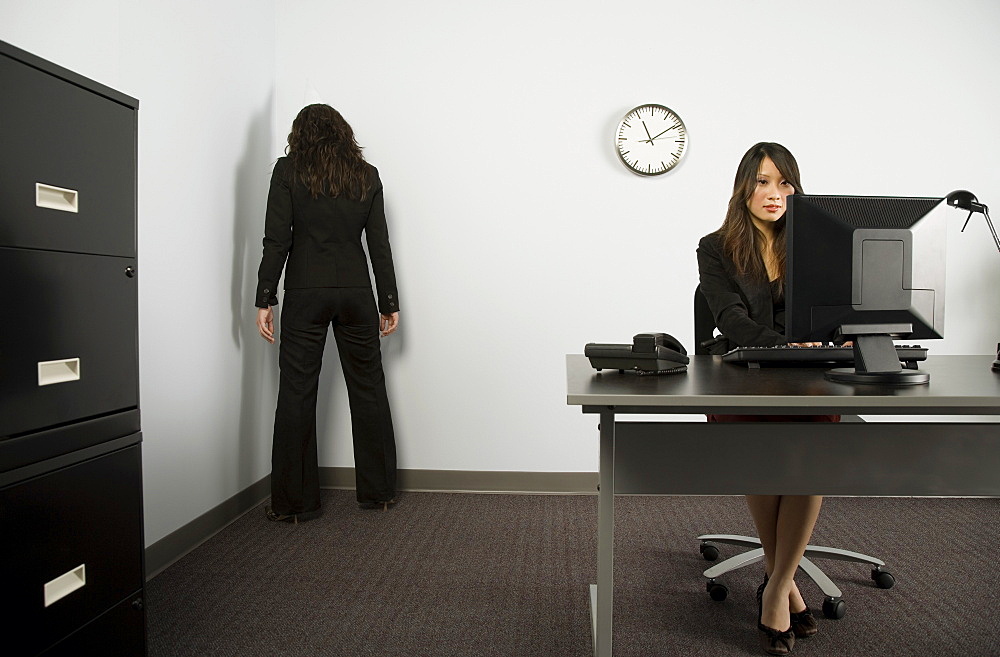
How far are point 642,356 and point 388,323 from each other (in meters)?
1.96

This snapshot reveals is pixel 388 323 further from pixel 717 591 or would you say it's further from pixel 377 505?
pixel 717 591

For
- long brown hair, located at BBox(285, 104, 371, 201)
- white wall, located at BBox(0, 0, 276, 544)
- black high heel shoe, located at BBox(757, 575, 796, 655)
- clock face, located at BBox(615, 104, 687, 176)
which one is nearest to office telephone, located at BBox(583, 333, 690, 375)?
black high heel shoe, located at BBox(757, 575, 796, 655)

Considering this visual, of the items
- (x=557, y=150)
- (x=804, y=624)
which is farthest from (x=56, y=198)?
(x=557, y=150)

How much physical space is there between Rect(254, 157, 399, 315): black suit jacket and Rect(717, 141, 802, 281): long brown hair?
161 cm

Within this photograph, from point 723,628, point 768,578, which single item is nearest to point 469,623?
point 723,628

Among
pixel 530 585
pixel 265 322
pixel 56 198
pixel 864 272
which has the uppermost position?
pixel 56 198

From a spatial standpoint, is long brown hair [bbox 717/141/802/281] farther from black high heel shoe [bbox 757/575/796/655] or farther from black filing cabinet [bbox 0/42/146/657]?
black filing cabinet [bbox 0/42/146/657]

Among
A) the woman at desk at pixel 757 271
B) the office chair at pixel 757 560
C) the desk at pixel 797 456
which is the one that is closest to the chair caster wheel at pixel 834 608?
the office chair at pixel 757 560

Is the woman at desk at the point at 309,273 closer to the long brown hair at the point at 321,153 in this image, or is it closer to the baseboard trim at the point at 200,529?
the long brown hair at the point at 321,153

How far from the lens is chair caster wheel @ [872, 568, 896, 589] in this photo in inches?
98.7

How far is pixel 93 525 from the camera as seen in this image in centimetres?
163

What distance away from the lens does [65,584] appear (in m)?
1.55

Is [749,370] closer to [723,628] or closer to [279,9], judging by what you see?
[723,628]

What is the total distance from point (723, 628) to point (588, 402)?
1.16 m
